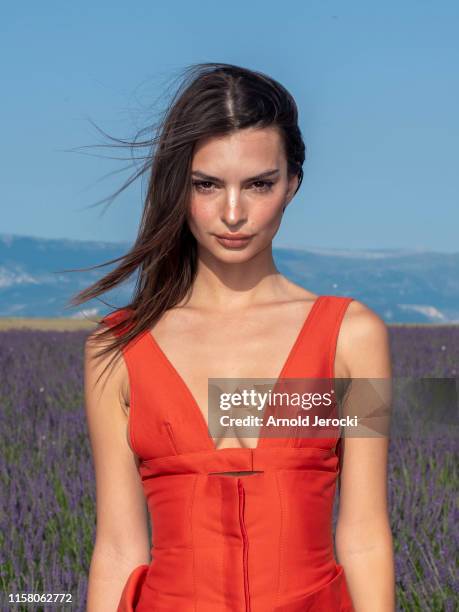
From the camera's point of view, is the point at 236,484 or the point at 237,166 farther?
the point at 237,166

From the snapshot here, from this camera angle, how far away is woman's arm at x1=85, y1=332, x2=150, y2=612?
2006 millimetres

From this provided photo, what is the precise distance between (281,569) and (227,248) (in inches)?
23.3

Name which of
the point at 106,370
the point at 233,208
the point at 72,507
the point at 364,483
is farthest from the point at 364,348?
the point at 72,507

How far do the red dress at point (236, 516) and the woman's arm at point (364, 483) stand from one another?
41 millimetres

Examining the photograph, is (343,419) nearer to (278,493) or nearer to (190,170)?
(278,493)

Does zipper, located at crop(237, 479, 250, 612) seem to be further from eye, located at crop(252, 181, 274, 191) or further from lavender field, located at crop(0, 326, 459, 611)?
lavender field, located at crop(0, 326, 459, 611)

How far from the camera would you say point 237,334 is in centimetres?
199

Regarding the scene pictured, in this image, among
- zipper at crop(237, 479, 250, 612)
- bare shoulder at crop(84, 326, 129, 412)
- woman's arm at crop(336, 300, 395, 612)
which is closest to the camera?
zipper at crop(237, 479, 250, 612)

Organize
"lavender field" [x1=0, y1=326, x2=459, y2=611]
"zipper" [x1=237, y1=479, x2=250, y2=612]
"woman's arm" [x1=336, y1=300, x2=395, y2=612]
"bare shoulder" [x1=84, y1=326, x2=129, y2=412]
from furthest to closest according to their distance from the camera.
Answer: "lavender field" [x1=0, y1=326, x2=459, y2=611] < "bare shoulder" [x1=84, y1=326, x2=129, y2=412] < "woman's arm" [x1=336, y1=300, x2=395, y2=612] < "zipper" [x1=237, y1=479, x2=250, y2=612]

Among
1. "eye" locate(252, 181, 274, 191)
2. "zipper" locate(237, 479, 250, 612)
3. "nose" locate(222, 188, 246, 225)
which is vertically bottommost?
"zipper" locate(237, 479, 250, 612)

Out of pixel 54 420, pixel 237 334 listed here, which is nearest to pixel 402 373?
pixel 54 420

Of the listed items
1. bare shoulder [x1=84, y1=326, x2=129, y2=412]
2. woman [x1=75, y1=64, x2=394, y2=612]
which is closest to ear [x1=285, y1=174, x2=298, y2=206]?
woman [x1=75, y1=64, x2=394, y2=612]

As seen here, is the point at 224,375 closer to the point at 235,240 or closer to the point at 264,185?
the point at 235,240

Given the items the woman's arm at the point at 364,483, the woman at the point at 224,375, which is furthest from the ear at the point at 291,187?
the woman's arm at the point at 364,483
